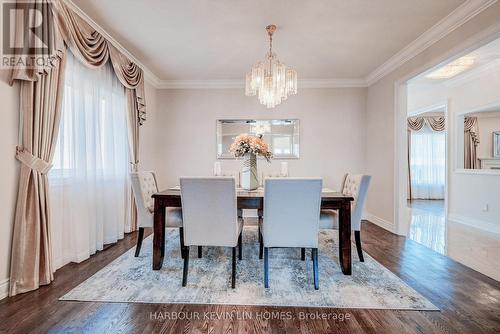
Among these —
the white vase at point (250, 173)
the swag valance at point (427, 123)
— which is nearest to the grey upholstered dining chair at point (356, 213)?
the white vase at point (250, 173)

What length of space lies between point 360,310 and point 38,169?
2771 millimetres

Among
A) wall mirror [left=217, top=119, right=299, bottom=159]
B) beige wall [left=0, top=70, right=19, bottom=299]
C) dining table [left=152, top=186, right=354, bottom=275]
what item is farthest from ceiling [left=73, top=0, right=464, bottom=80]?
dining table [left=152, top=186, right=354, bottom=275]

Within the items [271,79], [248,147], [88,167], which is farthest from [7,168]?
[271,79]

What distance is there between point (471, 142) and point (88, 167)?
6.42 metres

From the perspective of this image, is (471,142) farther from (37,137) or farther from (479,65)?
(37,137)

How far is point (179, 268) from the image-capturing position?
2453 millimetres

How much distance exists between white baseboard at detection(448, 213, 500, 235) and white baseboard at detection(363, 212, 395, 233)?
1.50 metres

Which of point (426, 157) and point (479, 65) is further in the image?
point (426, 157)

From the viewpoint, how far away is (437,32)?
2818 millimetres

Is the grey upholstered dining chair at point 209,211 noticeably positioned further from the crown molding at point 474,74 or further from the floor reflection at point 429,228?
the crown molding at point 474,74

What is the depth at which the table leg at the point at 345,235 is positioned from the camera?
227cm


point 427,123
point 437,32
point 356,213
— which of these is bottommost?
point 356,213

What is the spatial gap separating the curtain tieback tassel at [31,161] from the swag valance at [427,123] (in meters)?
8.56

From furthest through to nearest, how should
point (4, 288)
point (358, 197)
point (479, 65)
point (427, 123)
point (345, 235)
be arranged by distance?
1. point (427, 123)
2. point (479, 65)
3. point (358, 197)
4. point (345, 235)
5. point (4, 288)
